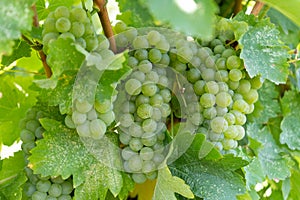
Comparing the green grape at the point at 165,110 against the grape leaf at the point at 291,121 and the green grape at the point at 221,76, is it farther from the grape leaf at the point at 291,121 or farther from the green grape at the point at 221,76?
the grape leaf at the point at 291,121

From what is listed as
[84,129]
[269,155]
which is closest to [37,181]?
[84,129]

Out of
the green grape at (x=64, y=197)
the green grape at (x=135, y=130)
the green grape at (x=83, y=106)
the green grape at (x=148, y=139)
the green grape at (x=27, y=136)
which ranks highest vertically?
the green grape at (x=83, y=106)

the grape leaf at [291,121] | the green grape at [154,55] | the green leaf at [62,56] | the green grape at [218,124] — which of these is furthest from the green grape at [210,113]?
the grape leaf at [291,121]

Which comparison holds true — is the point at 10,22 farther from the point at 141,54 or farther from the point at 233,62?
the point at 233,62

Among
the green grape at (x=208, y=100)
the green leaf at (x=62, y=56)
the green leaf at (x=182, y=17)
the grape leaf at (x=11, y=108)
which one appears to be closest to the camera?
the green leaf at (x=182, y=17)

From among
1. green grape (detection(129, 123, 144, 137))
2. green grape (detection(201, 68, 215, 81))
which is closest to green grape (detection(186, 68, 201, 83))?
green grape (detection(201, 68, 215, 81))

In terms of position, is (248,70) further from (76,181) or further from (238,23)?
(76,181)
